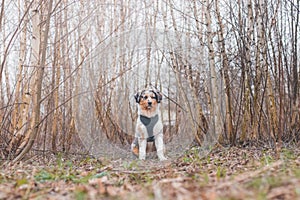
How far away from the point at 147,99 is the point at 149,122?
0.27 meters

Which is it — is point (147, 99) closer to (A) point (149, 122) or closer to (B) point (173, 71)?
(A) point (149, 122)

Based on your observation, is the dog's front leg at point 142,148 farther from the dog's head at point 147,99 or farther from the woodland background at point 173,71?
the dog's head at point 147,99

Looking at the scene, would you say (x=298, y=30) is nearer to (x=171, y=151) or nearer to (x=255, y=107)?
(x=255, y=107)

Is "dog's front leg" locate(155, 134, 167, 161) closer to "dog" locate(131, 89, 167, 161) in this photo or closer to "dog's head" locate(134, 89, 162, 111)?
"dog" locate(131, 89, 167, 161)

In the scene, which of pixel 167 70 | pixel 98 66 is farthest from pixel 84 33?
pixel 167 70

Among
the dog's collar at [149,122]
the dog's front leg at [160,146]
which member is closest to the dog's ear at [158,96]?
the dog's collar at [149,122]

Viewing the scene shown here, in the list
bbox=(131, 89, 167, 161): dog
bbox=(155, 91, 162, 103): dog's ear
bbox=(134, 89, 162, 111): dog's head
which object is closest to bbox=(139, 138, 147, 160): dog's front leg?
bbox=(131, 89, 167, 161): dog

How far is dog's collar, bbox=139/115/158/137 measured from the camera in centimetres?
415

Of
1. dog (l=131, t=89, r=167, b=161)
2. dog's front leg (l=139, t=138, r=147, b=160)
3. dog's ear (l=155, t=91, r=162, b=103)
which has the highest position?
dog's ear (l=155, t=91, r=162, b=103)

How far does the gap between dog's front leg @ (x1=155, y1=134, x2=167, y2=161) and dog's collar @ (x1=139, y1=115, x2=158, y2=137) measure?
105 mm

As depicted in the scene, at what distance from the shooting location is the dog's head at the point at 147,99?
4.17 metres

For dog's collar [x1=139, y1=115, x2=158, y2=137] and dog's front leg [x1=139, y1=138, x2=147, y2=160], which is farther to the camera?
dog's collar [x1=139, y1=115, x2=158, y2=137]

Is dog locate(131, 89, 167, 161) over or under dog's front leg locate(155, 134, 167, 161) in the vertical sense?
over

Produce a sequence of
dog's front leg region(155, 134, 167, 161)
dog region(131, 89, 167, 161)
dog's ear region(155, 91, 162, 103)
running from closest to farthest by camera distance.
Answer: dog's front leg region(155, 134, 167, 161) < dog region(131, 89, 167, 161) < dog's ear region(155, 91, 162, 103)
